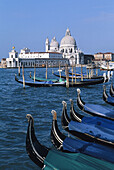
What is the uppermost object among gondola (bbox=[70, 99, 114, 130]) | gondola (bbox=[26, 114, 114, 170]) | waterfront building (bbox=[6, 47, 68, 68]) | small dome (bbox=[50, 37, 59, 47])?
small dome (bbox=[50, 37, 59, 47])

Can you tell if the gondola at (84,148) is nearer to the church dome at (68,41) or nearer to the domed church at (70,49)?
the domed church at (70,49)

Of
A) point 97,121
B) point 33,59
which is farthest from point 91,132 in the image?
→ point 33,59

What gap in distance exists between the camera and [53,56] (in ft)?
315

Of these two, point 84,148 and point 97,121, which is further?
point 97,121

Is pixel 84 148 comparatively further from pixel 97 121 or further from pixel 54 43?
pixel 54 43

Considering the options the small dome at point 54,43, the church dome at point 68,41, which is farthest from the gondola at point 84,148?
the small dome at point 54,43

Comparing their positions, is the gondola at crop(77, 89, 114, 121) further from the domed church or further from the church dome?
the church dome

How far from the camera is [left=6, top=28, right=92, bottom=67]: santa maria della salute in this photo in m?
87.3

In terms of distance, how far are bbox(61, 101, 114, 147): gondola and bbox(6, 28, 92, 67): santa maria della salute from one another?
8043cm

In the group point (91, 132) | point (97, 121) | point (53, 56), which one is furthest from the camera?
point (53, 56)

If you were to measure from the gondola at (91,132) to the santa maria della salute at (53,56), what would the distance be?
80.4 m

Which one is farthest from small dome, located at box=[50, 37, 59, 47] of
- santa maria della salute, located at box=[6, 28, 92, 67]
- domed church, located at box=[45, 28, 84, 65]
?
domed church, located at box=[45, 28, 84, 65]

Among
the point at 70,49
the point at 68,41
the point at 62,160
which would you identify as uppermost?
the point at 68,41

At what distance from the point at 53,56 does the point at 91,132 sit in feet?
299
